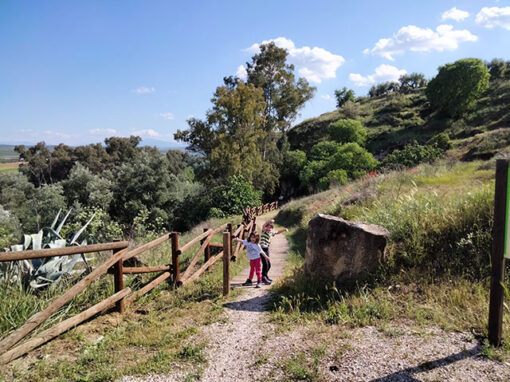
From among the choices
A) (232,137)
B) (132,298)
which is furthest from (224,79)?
(132,298)

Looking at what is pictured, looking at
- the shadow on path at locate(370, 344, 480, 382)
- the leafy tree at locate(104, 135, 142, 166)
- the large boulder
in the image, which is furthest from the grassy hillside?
the leafy tree at locate(104, 135, 142, 166)

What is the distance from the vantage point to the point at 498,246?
313 centimetres

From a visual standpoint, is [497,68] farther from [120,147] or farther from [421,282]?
[120,147]

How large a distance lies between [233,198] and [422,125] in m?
30.5

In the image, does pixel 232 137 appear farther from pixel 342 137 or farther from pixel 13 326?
pixel 13 326

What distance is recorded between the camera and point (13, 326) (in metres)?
3.72

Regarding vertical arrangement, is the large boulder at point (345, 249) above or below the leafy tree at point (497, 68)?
below

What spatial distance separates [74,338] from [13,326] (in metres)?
0.69

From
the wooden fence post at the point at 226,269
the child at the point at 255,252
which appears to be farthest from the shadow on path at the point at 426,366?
the child at the point at 255,252

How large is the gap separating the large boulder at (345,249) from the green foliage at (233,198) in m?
15.9

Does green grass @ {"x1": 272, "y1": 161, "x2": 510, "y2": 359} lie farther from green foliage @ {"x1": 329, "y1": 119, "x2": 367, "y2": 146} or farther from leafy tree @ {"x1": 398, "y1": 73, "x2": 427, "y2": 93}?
leafy tree @ {"x1": 398, "y1": 73, "x2": 427, "y2": 93}

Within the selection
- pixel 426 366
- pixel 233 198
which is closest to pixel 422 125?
pixel 233 198

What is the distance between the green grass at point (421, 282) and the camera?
4.09 m

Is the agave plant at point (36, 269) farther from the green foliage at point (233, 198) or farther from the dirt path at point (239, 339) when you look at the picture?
the green foliage at point (233, 198)
